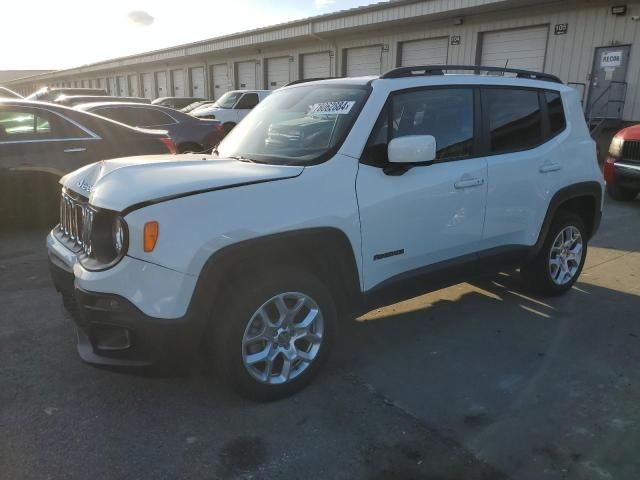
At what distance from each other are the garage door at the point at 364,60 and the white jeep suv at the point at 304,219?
16.1 metres

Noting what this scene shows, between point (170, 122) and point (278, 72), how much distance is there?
50.7ft

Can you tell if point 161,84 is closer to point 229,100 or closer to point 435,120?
point 229,100

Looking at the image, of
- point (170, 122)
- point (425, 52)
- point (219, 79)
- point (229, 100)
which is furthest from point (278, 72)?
point (170, 122)

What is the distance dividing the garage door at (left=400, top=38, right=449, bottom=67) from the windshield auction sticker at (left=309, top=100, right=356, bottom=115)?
14.8 meters

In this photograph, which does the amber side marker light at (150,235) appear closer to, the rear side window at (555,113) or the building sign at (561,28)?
the rear side window at (555,113)

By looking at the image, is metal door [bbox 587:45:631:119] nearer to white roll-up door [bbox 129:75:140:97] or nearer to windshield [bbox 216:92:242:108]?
windshield [bbox 216:92:242:108]

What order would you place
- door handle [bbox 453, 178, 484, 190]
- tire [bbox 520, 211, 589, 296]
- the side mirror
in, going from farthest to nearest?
1. tire [bbox 520, 211, 589, 296]
2. door handle [bbox 453, 178, 484, 190]
3. the side mirror

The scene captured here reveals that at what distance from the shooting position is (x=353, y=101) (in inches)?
127

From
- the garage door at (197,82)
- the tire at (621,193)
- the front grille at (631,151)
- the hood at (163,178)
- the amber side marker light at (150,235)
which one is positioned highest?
the garage door at (197,82)

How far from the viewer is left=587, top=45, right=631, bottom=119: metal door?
1291 cm

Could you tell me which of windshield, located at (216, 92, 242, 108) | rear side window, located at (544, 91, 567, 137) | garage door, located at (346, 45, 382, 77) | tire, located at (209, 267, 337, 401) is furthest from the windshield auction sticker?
garage door, located at (346, 45, 382, 77)

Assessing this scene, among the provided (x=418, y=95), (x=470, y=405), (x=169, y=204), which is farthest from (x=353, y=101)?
(x=470, y=405)

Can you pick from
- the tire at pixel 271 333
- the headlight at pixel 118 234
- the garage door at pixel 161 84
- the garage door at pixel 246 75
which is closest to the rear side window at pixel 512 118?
the tire at pixel 271 333

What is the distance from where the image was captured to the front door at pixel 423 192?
3.07 metres
